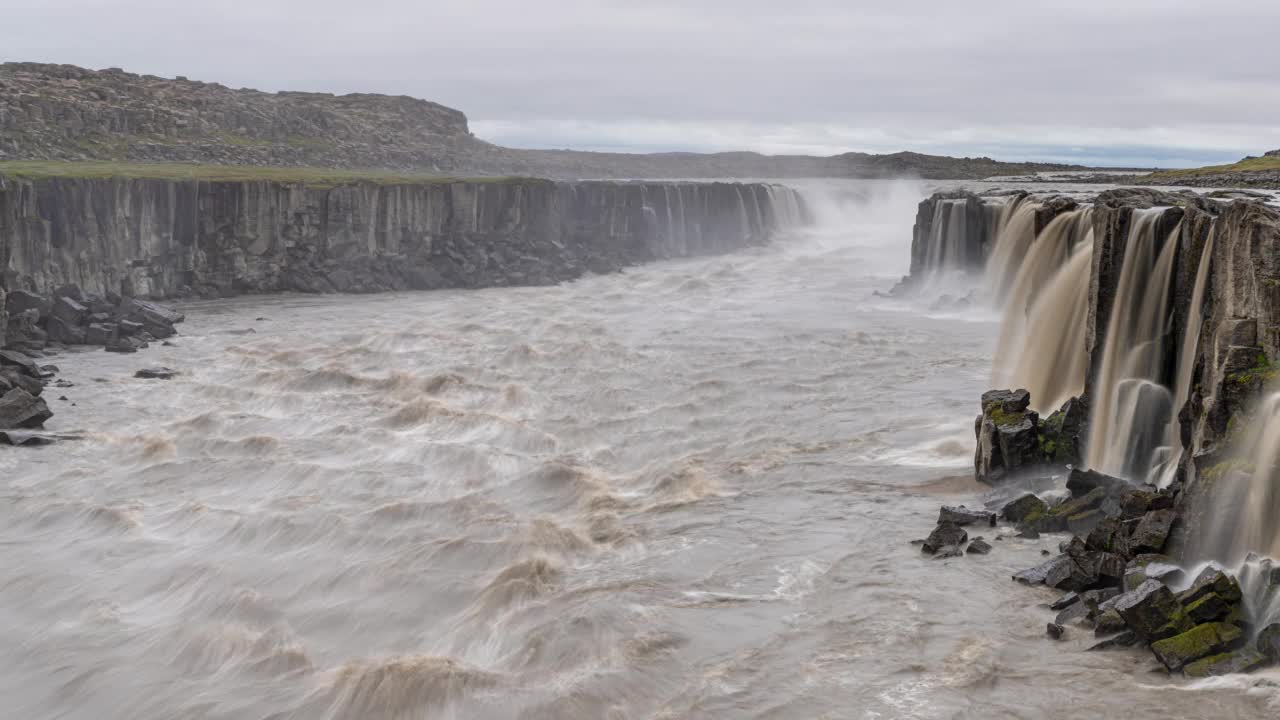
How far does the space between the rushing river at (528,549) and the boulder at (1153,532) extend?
1.86 meters

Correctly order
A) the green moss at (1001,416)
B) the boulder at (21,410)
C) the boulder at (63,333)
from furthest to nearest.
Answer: the boulder at (63,333) < the boulder at (21,410) < the green moss at (1001,416)

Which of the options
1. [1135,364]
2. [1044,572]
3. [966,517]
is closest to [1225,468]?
[1044,572]

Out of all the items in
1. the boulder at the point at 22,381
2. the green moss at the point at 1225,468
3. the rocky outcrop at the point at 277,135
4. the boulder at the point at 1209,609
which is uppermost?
the rocky outcrop at the point at 277,135

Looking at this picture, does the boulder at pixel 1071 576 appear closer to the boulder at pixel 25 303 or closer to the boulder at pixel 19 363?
the boulder at pixel 19 363

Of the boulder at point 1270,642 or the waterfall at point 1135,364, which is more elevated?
the waterfall at point 1135,364

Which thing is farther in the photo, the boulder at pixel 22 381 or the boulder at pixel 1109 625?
the boulder at pixel 22 381

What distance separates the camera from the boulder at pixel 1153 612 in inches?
567

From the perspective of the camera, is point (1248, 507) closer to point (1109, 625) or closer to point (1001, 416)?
point (1109, 625)

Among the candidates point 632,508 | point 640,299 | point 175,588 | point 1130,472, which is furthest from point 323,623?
point 640,299

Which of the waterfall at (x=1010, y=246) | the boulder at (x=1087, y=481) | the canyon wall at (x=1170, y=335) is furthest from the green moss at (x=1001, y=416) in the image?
the waterfall at (x=1010, y=246)

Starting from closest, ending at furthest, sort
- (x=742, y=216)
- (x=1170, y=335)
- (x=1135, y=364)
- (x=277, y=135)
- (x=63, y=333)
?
(x=1170, y=335) → (x=1135, y=364) → (x=63, y=333) → (x=742, y=216) → (x=277, y=135)

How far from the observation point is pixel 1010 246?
42219 mm

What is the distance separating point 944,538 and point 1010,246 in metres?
26.1

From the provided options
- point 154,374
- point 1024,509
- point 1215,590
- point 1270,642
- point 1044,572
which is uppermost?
point 1215,590
